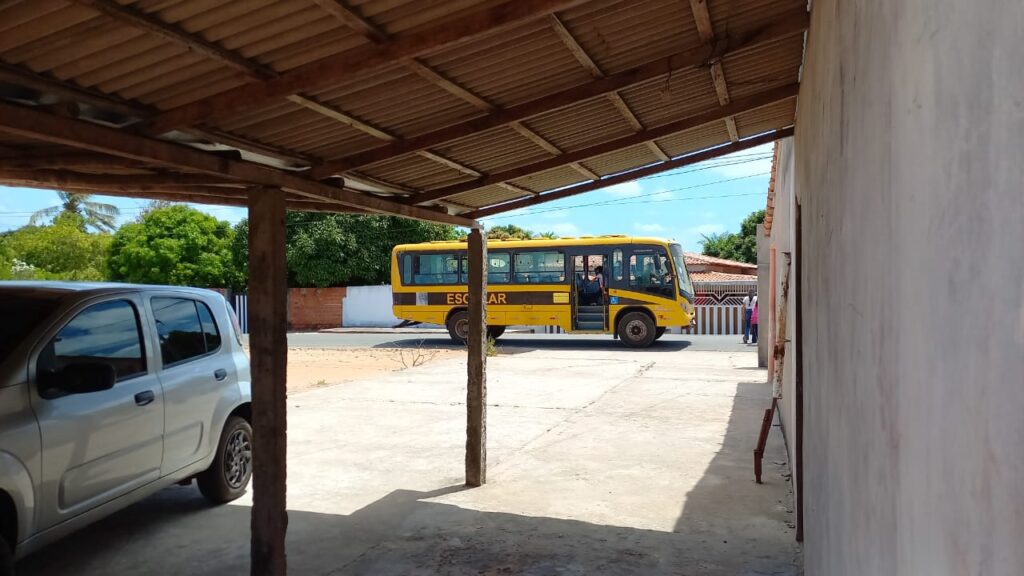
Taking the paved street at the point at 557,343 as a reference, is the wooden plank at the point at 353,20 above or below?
above

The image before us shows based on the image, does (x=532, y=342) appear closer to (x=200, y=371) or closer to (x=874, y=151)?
(x=200, y=371)

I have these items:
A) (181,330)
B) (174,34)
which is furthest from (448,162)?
(174,34)

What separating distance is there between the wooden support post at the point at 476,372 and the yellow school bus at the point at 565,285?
12838 millimetres

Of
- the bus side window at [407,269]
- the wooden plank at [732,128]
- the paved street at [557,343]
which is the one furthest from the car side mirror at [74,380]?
the bus side window at [407,269]

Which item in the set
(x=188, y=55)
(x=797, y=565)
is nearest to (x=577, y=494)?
(x=797, y=565)

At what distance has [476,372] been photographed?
6.58 meters

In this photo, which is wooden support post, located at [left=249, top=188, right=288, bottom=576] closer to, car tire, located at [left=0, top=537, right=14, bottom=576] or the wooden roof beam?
car tire, located at [left=0, top=537, right=14, bottom=576]

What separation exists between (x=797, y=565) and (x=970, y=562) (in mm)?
4021

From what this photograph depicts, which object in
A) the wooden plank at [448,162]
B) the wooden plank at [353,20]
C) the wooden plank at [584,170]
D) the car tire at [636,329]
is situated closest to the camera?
the wooden plank at [353,20]

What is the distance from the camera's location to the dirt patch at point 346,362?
14758 millimetres

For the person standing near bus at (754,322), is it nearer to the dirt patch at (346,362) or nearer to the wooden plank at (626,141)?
the dirt patch at (346,362)

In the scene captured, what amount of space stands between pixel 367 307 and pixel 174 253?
10.1m

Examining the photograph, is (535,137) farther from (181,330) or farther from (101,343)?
(101,343)

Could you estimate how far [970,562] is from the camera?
971 mm
